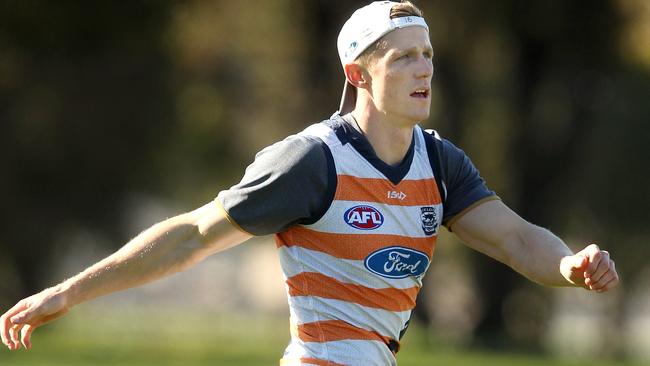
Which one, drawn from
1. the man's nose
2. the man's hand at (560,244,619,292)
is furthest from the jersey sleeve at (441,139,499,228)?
the man's hand at (560,244,619,292)

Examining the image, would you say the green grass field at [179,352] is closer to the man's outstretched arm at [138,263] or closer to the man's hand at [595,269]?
the man's outstretched arm at [138,263]

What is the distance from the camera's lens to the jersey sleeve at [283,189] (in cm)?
551

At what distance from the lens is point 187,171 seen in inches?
1329

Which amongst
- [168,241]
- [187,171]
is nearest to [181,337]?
[187,171]

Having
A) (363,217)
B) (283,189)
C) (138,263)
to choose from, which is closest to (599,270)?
(363,217)

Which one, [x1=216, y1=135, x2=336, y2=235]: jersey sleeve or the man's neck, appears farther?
the man's neck

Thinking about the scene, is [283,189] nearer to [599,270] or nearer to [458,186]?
[458,186]

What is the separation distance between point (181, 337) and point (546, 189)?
7866 millimetres

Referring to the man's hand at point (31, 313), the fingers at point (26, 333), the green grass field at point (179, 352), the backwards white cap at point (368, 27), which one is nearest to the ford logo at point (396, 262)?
the backwards white cap at point (368, 27)

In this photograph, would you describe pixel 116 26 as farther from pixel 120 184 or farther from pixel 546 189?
pixel 546 189

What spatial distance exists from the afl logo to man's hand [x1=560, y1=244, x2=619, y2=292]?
2.85 feet

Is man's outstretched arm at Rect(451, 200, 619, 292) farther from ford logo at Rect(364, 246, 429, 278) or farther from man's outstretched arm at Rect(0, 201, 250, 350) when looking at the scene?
man's outstretched arm at Rect(0, 201, 250, 350)

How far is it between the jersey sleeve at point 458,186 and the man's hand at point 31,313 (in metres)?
1.81

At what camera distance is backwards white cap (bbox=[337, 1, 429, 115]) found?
18.9 feet
